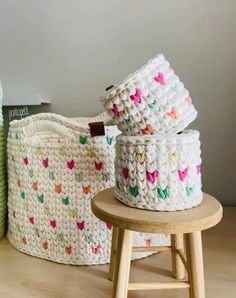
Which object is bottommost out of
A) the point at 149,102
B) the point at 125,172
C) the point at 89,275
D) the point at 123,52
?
the point at 89,275

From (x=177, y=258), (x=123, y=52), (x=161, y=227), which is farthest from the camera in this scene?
(x=123, y=52)

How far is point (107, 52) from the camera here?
1.00 m

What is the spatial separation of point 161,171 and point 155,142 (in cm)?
4

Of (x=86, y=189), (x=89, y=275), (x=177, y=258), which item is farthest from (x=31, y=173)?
(x=177, y=258)

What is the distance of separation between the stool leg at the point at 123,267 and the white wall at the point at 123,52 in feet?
1.74

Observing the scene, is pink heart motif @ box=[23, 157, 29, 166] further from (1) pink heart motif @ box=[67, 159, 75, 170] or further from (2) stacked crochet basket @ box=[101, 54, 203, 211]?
(2) stacked crochet basket @ box=[101, 54, 203, 211]

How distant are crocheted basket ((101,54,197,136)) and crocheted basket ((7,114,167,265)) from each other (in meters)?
0.18

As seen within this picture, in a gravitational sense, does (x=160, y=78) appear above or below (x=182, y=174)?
above

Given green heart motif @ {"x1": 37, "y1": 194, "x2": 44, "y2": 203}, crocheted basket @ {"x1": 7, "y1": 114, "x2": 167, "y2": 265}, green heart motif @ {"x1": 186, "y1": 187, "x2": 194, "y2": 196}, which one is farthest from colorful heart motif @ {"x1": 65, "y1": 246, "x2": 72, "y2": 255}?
green heart motif @ {"x1": 186, "y1": 187, "x2": 194, "y2": 196}

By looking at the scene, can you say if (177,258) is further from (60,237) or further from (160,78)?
(160,78)

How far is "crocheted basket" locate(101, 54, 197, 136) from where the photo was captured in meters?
0.52

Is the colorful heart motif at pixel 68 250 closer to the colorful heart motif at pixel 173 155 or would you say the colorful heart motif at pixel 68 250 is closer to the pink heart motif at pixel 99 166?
the pink heart motif at pixel 99 166

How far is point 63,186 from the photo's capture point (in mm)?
733

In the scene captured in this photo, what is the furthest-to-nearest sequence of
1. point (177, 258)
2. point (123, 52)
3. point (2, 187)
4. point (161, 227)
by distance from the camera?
point (123, 52), point (2, 187), point (177, 258), point (161, 227)
